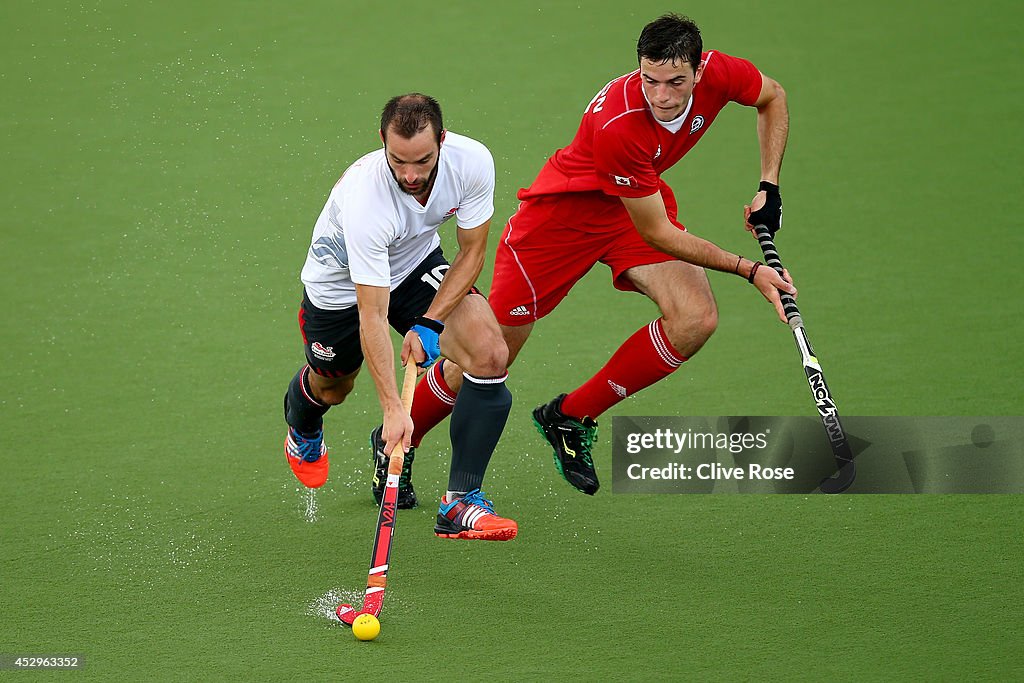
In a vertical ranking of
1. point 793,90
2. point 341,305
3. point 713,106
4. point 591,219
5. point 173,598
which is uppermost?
point 793,90

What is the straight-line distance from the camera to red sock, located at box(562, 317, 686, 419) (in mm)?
3844

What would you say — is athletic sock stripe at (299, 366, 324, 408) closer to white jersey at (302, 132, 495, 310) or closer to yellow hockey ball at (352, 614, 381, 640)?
white jersey at (302, 132, 495, 310)

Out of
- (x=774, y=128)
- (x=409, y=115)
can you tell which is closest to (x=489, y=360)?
(x=409, y=115)

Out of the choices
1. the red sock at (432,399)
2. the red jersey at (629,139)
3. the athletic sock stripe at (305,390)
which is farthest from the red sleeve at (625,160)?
the athletic sock stripe at (305,390)

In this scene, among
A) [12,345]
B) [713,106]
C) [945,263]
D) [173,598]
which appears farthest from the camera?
[945,263]

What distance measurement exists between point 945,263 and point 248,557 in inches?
131

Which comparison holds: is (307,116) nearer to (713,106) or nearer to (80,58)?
(80,58)

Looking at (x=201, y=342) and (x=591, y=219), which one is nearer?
(x=591, y=219)

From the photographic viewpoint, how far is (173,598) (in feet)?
10.6

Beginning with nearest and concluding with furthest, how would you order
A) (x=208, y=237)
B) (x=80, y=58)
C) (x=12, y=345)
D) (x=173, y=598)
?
(x=173, y=598)
(x=12, y=345)
(x=208, y=237)
(x=80, y=58)

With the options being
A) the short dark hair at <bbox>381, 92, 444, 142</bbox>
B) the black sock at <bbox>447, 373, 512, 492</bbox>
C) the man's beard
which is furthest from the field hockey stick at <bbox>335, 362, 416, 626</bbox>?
the short dark hair at <bbox>381, 92, 444, 142</bbox>

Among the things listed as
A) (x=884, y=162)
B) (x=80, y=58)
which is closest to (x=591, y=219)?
(x=884, y=162)

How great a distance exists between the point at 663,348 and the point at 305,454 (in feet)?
3.47

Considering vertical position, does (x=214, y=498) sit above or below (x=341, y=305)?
below
